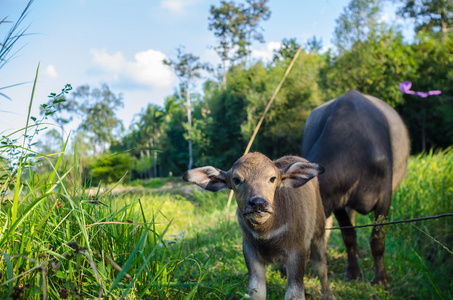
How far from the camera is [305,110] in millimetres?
23969

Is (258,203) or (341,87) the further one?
(341,87)

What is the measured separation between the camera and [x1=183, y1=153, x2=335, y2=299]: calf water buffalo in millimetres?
3062

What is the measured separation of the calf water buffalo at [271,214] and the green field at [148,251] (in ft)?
1.38

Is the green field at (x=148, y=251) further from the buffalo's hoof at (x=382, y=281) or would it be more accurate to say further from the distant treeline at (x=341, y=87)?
the distant treeline at (x=341, y=87)

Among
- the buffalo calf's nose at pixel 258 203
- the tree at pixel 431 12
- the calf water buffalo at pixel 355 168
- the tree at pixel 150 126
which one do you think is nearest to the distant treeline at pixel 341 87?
the tree at pixel 431 12

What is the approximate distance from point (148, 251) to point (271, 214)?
1.07 metres

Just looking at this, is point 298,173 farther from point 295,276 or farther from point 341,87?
point 341,87

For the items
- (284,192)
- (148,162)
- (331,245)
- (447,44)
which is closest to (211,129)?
(447,44)

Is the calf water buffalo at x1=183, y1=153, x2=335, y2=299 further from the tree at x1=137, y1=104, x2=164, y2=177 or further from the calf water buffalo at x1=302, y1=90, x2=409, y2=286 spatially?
the tree at x1=137, y1=104, x2=164, y2=177

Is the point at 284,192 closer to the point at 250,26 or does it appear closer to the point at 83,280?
the point at 83,280

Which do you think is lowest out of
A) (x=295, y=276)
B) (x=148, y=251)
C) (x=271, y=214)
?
(x=295, y=276)

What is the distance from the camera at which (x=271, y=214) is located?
9.68 ft

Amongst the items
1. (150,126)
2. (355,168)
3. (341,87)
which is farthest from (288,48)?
(150,126)

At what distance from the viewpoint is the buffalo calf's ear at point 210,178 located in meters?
3.26
